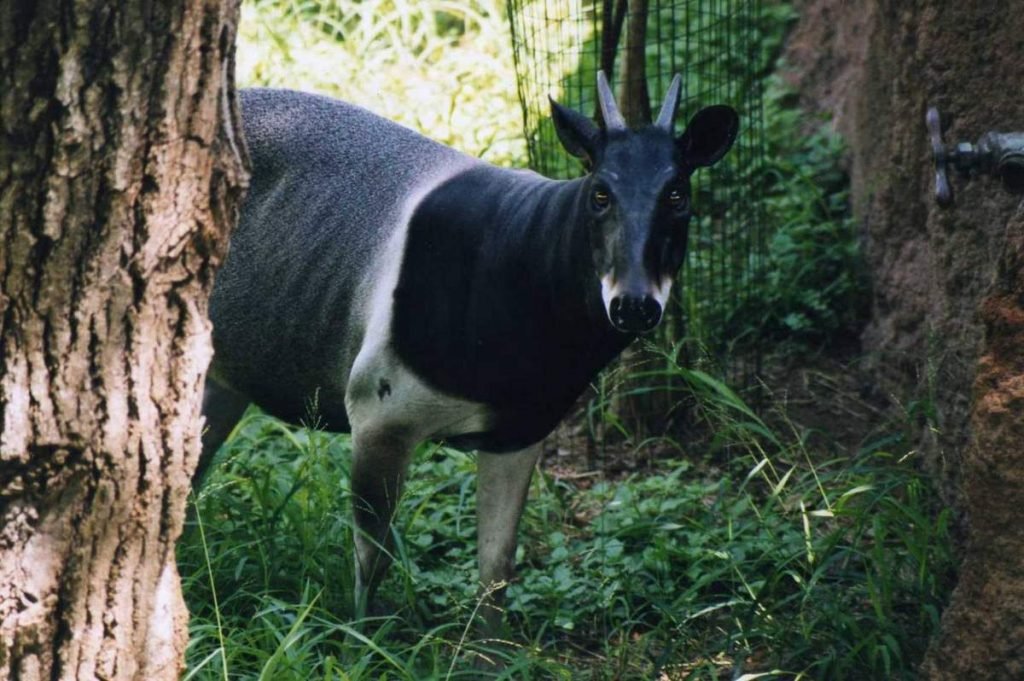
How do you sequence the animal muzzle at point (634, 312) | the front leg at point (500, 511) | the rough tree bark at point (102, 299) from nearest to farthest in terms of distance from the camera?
1. the rough tree bark at point (102, 299)
2. the animal muzzle at point (634, 312)
3. the front leg at point (500, 511)

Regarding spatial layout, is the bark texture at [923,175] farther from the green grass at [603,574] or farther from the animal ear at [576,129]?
the animal ear at [576,129]

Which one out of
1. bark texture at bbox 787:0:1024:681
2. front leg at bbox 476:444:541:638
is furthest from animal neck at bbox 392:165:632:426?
bark texture at bbox 787:0:1024:681

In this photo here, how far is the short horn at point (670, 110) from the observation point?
3.97 metres

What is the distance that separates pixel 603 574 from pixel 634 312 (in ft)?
4.17

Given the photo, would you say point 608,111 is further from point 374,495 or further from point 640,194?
point 374,495

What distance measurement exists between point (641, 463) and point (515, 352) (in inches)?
77.9

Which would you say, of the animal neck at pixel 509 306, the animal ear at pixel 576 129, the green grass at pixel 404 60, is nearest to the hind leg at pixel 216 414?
the animal neck at pixel 509 306

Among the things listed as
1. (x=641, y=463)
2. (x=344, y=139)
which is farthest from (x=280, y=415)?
(x=641, y=463)

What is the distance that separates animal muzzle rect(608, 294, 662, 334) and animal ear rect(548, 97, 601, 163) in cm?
53

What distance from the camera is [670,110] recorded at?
4.03 metres

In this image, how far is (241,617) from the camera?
421 cm

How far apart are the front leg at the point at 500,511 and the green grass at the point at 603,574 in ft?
0.47

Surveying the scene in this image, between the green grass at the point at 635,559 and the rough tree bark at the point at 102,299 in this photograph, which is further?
the green grass at the point at 635,559

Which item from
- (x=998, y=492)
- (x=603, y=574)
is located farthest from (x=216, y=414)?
(x=998, y=492)
